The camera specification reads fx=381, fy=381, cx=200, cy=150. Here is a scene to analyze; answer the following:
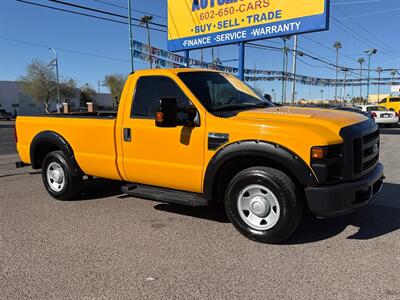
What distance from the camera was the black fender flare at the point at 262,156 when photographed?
3.84m

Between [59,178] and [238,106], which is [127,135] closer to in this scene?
[238,106]

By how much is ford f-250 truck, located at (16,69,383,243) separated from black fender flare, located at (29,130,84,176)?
23mm

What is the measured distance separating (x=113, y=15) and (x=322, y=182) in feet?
55.5

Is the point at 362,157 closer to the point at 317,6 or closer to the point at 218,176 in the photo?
the point at 218,176

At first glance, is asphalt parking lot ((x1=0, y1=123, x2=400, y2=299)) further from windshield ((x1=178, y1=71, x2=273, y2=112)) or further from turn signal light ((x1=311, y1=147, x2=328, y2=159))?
windshield ((x1=178, y1=71, x2=273, y2=112))

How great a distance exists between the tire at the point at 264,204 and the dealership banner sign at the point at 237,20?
1042 cm

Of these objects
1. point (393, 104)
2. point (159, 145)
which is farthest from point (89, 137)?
point (393, 104)

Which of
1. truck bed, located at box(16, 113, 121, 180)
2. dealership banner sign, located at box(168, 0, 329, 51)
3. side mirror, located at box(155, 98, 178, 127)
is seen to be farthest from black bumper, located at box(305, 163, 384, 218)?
dealership banner sign, located at box(168, 0, 329, 51)

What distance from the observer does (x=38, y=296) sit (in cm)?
312

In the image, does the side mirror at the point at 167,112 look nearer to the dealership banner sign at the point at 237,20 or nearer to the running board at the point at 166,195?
the running board at the point at 166,195

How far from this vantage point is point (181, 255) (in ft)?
12.8

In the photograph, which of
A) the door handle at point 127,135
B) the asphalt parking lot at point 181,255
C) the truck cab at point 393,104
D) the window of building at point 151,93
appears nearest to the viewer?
the asphalt parking lot at point 181,255

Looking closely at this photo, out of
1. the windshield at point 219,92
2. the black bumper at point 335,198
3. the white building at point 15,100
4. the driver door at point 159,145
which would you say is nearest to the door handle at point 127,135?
the driver door at point 159,145

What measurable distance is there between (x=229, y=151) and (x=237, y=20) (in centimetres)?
1174
